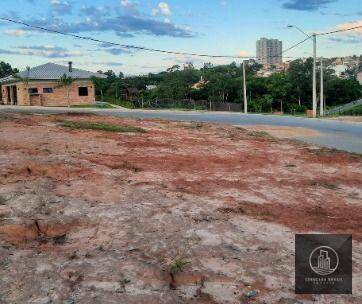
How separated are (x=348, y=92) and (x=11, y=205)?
66979mm

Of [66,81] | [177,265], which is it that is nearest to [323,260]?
[177,265]

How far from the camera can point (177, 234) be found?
6.41m

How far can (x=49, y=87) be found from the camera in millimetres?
45781

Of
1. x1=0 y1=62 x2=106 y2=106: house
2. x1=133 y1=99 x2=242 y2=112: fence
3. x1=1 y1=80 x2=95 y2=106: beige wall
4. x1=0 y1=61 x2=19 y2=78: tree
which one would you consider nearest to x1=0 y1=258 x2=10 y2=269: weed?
x1=0 y1=62 x2=106 y2=106: house

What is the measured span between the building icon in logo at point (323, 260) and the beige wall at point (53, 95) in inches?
1708

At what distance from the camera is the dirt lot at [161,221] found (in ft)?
16.0

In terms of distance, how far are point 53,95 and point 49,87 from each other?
0.97m

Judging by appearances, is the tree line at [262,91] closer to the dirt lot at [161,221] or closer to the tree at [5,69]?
the tree at [5,69]

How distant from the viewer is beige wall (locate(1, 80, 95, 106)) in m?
44.9

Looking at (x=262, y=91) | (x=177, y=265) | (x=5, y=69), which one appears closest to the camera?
(x=177, y=265)

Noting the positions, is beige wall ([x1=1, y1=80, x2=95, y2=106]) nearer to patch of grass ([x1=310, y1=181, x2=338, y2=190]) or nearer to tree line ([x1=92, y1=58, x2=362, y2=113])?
tree line ([x1=92, y1=58, x2=362, y2=113])

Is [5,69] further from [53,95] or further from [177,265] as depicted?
Result: [177,265]

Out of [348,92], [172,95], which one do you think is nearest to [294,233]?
[172,95]

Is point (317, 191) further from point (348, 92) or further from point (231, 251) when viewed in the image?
point (348, 92)
